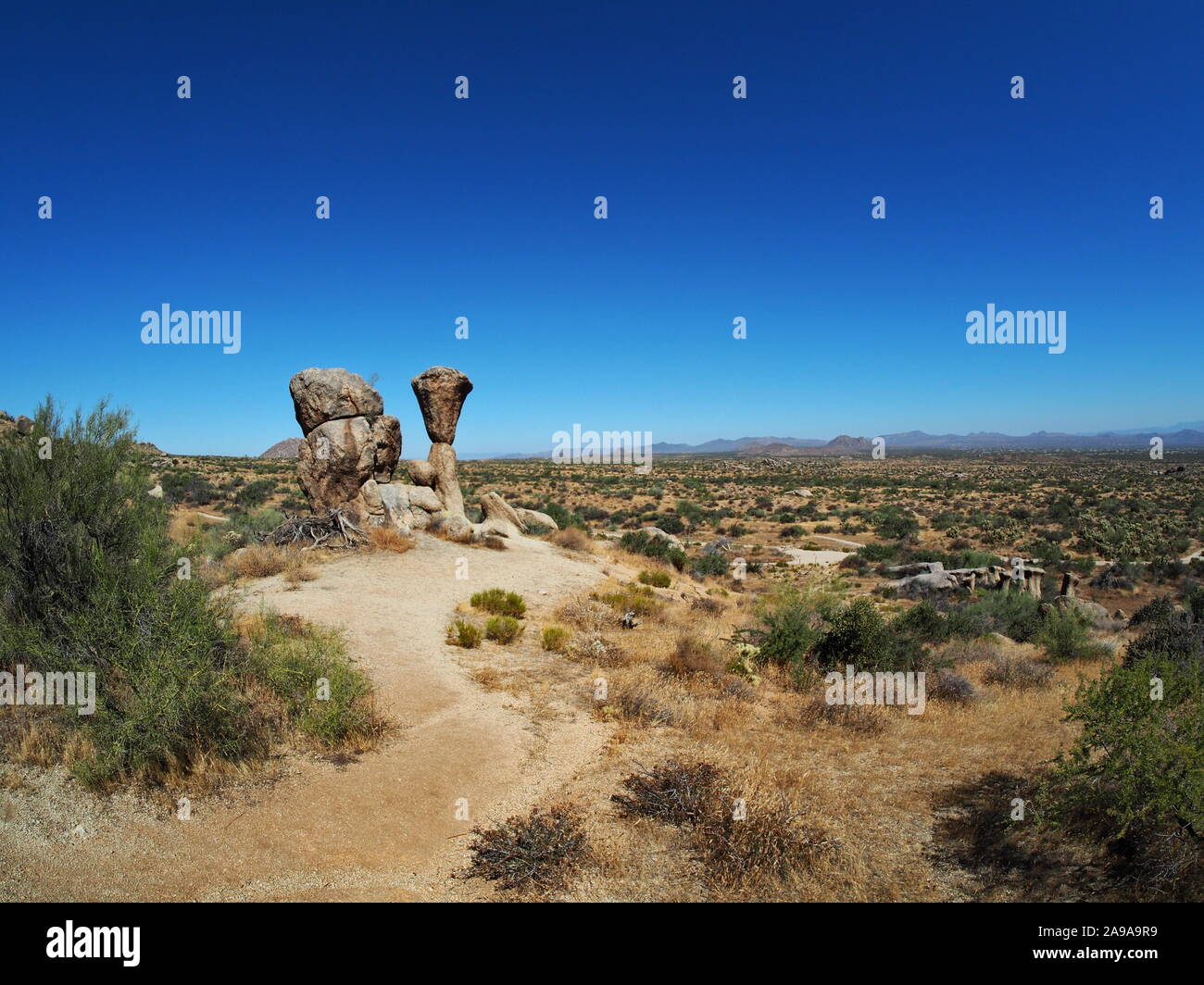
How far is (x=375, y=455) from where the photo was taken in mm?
17016

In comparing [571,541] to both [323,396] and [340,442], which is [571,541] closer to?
[340,442]

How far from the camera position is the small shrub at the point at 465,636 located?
33.6 ft

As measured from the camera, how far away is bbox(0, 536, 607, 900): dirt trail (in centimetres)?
432

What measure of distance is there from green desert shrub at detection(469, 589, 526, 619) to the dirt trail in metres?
2.66

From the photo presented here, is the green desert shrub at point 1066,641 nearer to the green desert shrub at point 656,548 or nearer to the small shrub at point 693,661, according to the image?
the small shrub at point 693,661

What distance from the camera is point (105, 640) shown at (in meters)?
5.75

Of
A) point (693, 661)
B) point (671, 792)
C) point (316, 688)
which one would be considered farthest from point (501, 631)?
point (671, 792)

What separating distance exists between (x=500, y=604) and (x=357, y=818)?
7.04 meters

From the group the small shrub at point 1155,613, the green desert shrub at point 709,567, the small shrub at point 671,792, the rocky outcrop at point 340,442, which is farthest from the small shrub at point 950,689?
the rocky outcrop at point 340,442

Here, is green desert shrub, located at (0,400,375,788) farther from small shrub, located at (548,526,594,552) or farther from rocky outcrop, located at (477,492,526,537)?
small shrub, located at (548,526,594,552)

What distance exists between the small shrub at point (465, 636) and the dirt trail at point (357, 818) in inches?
28.3

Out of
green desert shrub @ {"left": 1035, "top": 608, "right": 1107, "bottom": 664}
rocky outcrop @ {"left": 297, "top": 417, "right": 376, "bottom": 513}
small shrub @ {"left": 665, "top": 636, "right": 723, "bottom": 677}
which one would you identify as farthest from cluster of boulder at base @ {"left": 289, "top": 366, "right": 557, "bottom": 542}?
green desert shrub @ {"left": 1035, "top": 608, "right": 1107, "bottom": 664}
